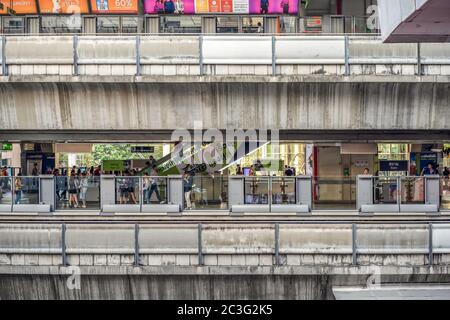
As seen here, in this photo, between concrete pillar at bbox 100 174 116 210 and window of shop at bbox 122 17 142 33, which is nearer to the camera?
concrete pillar at bbox 100 174 116 210

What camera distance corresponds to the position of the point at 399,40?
10.2 m

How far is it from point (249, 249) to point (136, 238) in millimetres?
2506

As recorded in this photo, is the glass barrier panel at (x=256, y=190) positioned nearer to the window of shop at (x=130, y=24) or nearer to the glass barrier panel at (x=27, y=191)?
the glass barrier panel at (x=27, y=191)

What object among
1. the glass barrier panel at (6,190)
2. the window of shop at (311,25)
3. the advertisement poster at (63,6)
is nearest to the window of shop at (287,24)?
the window of shop at (311,25)

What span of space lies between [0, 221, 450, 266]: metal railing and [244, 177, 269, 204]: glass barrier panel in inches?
123

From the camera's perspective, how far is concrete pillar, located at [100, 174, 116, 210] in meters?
15.4

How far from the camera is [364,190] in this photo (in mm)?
15438

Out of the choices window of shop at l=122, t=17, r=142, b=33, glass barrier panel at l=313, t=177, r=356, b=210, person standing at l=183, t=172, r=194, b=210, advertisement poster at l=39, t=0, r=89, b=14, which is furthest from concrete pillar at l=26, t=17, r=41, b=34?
glass barrier panel at l=313, t=177, r=356, b=210

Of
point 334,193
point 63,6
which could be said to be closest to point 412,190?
point 334,193

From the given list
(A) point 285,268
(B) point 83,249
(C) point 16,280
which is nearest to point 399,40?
(A) point 285,268

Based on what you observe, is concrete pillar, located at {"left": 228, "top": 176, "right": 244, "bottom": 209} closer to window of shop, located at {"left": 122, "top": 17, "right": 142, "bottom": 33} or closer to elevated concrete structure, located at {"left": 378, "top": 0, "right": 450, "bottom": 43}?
window of shop, located at {"left": 122, "top": 17, "right": 142, "bottom": 33}

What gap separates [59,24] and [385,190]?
11.3 m

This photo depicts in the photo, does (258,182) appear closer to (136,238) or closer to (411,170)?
(136,238)

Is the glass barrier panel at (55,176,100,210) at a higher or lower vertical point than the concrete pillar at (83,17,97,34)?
lower
